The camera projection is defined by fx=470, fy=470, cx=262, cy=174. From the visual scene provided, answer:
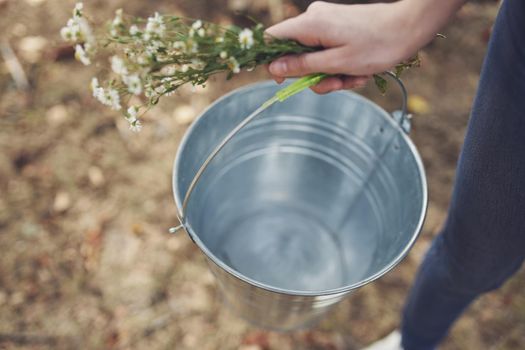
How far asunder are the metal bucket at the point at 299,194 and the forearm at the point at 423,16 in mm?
381

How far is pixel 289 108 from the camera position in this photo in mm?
1561

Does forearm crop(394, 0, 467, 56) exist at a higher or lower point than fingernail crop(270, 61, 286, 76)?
higher

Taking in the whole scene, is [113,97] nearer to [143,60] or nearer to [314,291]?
[143,60]

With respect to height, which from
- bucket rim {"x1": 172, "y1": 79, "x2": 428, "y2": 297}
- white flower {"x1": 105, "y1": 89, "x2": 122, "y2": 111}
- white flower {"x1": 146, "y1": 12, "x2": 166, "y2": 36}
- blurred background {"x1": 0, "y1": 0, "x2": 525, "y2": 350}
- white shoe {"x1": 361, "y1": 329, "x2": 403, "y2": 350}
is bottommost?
white shoe {"x1": 361, "y1": 329, "x2": 403, "y2": 350}

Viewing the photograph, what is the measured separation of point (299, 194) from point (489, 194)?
2.84ft

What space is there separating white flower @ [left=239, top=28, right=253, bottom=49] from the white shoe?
1.30 meters

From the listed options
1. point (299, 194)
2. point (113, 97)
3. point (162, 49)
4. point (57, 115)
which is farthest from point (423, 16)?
point (57, 115)

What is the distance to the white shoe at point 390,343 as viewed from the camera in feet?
5.59

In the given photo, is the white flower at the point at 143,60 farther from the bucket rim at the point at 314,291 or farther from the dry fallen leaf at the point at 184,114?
the dry fallen leaf at the point at 184,114

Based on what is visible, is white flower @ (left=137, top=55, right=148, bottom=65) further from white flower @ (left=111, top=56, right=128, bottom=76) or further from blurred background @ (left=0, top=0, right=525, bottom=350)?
blurred background @ (left=0, top=0, right=525, bottom=350)

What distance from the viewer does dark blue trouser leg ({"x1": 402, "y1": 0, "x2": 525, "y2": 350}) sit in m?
0.86

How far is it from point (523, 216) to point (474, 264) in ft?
0.75

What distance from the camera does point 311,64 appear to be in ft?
3.01

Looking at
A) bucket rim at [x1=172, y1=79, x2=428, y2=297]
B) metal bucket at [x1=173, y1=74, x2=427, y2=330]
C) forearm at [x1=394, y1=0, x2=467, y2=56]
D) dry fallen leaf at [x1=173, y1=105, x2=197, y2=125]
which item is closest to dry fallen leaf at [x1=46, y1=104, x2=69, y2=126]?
dry fallen leaf at [x1=173, y1=105, x2=197, y2=125]
